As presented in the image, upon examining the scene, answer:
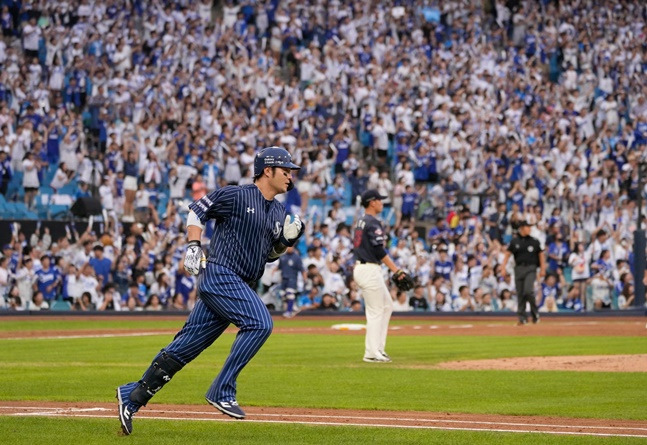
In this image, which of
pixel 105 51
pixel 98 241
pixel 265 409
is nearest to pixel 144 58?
pixel 105 51

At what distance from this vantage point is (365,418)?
34.5ft

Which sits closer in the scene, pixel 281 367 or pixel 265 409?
pixel 265 409

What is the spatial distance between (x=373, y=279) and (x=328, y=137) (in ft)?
60.9

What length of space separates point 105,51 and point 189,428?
2693cm

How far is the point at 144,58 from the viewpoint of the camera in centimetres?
3559

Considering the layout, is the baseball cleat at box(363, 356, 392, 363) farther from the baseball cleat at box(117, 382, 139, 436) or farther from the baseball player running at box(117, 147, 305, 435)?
the baseball cleat at box(117, 382, 139, 436)

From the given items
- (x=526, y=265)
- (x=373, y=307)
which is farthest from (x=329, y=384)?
(x=526, y=265)

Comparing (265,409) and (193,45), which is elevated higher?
(193,45)

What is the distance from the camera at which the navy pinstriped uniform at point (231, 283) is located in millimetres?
9336

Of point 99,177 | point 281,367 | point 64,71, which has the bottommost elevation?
point 281,367

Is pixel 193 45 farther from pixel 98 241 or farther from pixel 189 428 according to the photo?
pixel 189 428

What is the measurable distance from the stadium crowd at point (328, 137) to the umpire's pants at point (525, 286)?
4732 mm

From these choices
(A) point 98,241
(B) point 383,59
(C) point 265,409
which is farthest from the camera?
(B) point 383,59

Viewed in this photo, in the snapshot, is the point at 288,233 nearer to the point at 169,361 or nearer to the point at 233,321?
the point at 233,321
